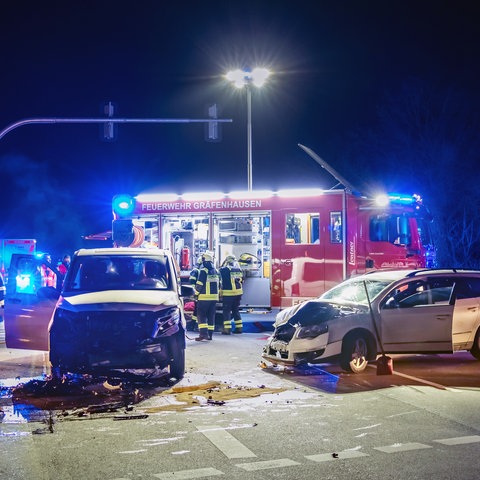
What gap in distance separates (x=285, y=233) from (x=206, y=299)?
3.99m

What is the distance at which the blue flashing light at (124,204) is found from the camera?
1479 centimetres

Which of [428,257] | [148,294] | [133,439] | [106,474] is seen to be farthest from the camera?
[428,257]

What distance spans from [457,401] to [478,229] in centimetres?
3492

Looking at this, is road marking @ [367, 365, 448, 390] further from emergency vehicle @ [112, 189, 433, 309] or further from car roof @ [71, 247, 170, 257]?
emergency vehicle @ [112, 189, 433, 309]

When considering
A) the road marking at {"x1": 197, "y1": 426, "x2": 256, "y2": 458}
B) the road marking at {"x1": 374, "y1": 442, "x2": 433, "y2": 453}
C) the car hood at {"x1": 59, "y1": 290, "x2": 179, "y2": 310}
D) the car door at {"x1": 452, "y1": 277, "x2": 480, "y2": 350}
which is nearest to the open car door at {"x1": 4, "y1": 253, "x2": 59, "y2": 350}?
the car hood at {"x1": 59, "y1": 290, "x2": 179, "y2": 310}

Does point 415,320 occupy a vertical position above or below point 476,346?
above

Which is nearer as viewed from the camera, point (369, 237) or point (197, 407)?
point (197, 407)

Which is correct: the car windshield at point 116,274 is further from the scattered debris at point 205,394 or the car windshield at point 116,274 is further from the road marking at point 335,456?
the road marking at point 335,456

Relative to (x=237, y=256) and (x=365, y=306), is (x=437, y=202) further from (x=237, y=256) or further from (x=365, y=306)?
(x=365, y=306)

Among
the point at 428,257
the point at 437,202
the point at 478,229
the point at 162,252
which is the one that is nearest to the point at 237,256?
the point at 428,257

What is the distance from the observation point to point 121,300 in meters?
8.38

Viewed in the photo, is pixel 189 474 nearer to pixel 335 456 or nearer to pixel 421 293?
pixel 335 456

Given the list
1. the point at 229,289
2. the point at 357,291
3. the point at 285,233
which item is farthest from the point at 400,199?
the point at 357,291

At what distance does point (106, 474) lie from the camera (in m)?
4.93
